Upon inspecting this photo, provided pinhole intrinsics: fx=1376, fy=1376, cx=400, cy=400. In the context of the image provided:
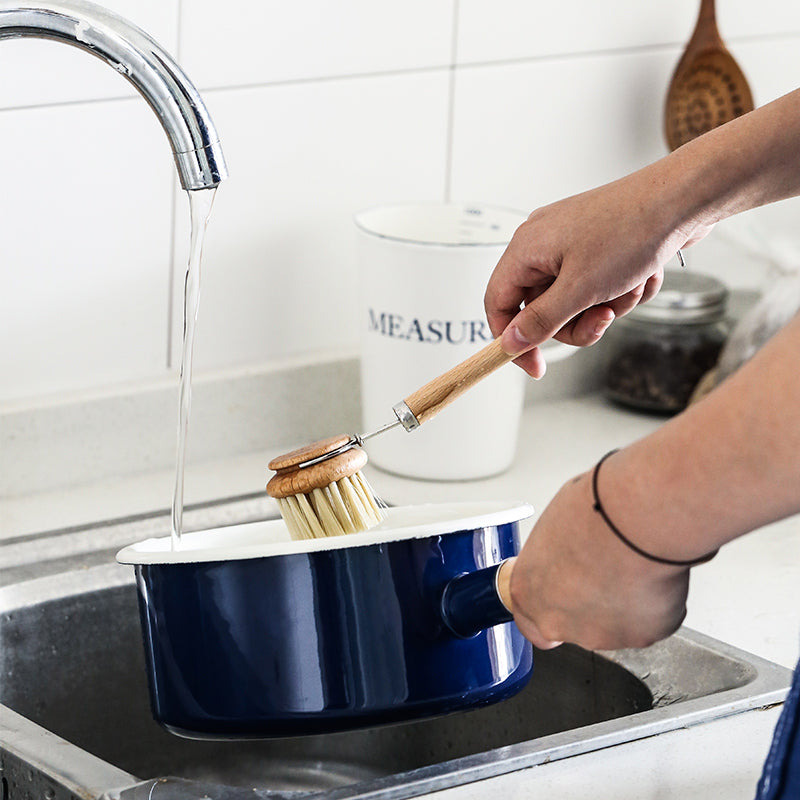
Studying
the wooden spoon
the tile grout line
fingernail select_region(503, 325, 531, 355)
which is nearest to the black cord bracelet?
fingernail select_region(503, 325, 531, 355)

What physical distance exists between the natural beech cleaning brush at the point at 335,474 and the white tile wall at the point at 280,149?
0.40 m

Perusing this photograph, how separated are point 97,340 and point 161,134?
17cm

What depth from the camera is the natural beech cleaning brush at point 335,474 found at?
729 mm

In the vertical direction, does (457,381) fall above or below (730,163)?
below

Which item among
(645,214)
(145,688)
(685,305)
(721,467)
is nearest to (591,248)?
(645,214)

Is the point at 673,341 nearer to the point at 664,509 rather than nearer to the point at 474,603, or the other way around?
the point at 474,603

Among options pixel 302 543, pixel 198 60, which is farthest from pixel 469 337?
pixel 302 543

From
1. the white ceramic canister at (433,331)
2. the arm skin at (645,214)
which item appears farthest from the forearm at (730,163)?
the white ceramic canister at (433,331)

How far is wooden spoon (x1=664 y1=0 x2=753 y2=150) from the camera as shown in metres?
1.35

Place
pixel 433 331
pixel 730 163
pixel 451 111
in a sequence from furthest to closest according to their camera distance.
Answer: pixel 451 111 < pixel 433 331 < pixel 730 163

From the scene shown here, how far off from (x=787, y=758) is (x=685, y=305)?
2.70 ft

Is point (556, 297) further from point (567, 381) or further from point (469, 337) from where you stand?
point (567, 381)

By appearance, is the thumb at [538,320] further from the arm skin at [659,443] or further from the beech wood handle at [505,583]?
the beech wood handle at [505,583]

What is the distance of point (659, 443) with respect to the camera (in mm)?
486
